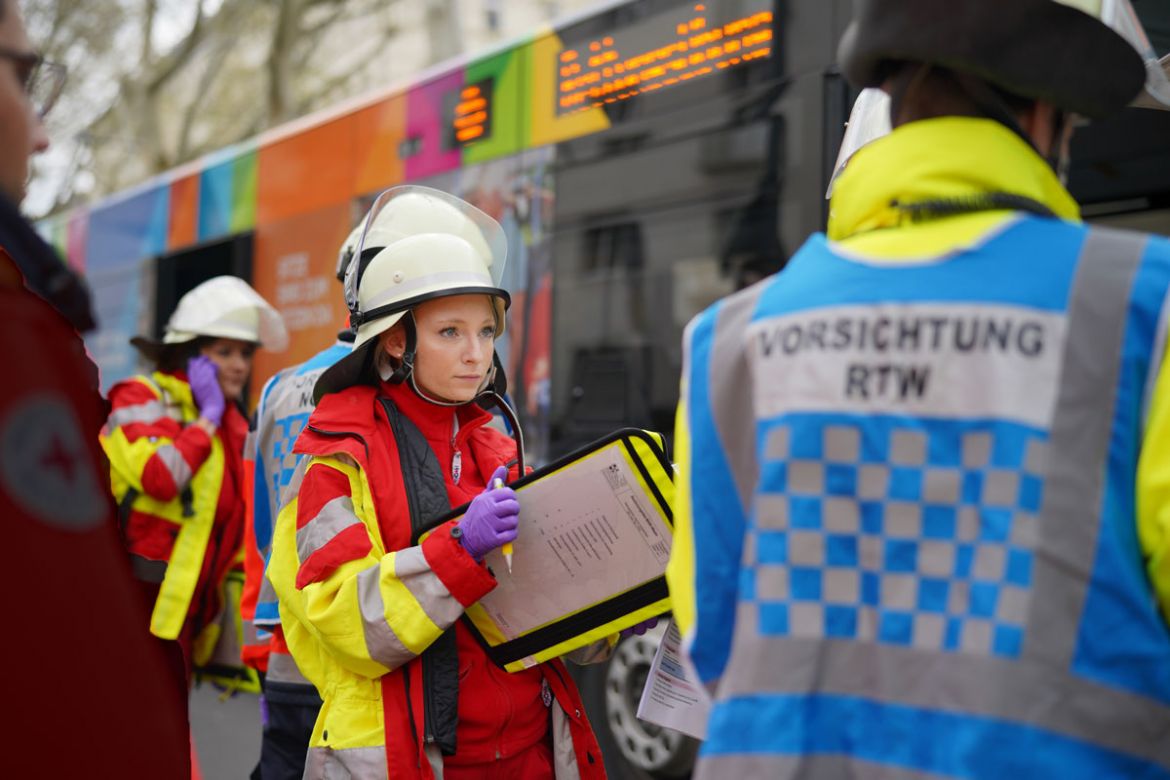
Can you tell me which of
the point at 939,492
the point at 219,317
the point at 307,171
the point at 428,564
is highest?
the point at 307,171

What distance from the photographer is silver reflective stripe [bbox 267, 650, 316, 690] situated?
10.7 feet

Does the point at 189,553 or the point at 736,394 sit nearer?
the point at 736,394

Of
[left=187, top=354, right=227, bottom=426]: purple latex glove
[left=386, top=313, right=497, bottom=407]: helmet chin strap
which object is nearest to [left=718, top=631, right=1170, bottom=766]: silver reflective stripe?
[left=386, top=313, right=497, bottom=407]: helmet chin strap

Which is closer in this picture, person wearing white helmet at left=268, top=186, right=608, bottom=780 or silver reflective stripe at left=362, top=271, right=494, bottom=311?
person wearing white helmet at left=268, top=186, right=608, bottom=780

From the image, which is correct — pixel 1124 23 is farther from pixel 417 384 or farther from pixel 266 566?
pixel 266 566

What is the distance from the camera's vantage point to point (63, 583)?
117cm

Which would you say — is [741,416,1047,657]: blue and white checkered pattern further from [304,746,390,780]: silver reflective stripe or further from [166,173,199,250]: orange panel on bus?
[166,173,199,250]: orange panel on bus

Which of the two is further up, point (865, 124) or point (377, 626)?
point (865, 124)

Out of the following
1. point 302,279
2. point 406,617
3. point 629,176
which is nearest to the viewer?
point 406,617

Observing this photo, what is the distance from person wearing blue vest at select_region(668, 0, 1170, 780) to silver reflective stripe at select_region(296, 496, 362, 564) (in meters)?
1.00

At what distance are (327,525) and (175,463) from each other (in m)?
2.63

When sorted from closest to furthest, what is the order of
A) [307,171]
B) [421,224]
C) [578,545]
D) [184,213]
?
1. [578,545]
2. [421,224]
3. [307,171]
4. [184,213]

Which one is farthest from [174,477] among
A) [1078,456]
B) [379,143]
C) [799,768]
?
[1078,456]

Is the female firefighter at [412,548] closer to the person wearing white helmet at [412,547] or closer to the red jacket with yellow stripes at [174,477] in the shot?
the person wearing white helmet at [412,547]
